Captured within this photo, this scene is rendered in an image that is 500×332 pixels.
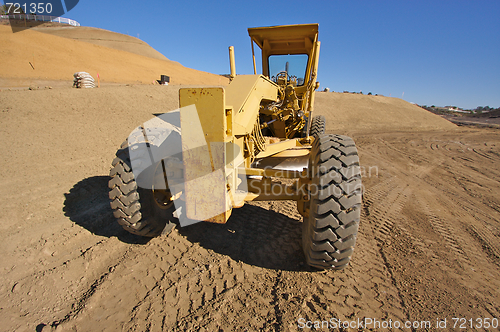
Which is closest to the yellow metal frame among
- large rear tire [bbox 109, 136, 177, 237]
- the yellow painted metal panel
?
the yellow painted metal panel

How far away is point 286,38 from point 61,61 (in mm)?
32038

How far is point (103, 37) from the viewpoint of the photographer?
51906mm

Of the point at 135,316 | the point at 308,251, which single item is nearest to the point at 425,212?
the point at 308,251

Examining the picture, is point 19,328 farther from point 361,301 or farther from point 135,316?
point 361,301

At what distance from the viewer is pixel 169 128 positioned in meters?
2.81

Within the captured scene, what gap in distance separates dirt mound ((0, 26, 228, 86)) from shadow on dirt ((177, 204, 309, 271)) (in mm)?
22980

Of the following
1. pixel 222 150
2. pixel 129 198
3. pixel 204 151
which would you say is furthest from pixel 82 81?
pixel 222 150

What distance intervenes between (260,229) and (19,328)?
2.60 m

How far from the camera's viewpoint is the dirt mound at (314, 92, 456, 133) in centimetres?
1958

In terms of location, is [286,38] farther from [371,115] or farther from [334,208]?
[371,115]

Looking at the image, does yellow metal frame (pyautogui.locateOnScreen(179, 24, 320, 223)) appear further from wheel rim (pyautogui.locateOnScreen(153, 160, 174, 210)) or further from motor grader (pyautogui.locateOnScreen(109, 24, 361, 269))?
wheel rim (pyautogui.locateOnScreen(153, 160, 174, 210))

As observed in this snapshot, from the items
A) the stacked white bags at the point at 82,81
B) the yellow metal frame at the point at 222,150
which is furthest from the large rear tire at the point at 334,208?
the stacked white bags at the point at 82,81

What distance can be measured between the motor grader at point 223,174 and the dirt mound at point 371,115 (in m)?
16.2

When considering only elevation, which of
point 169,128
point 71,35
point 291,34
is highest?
point 71,35
